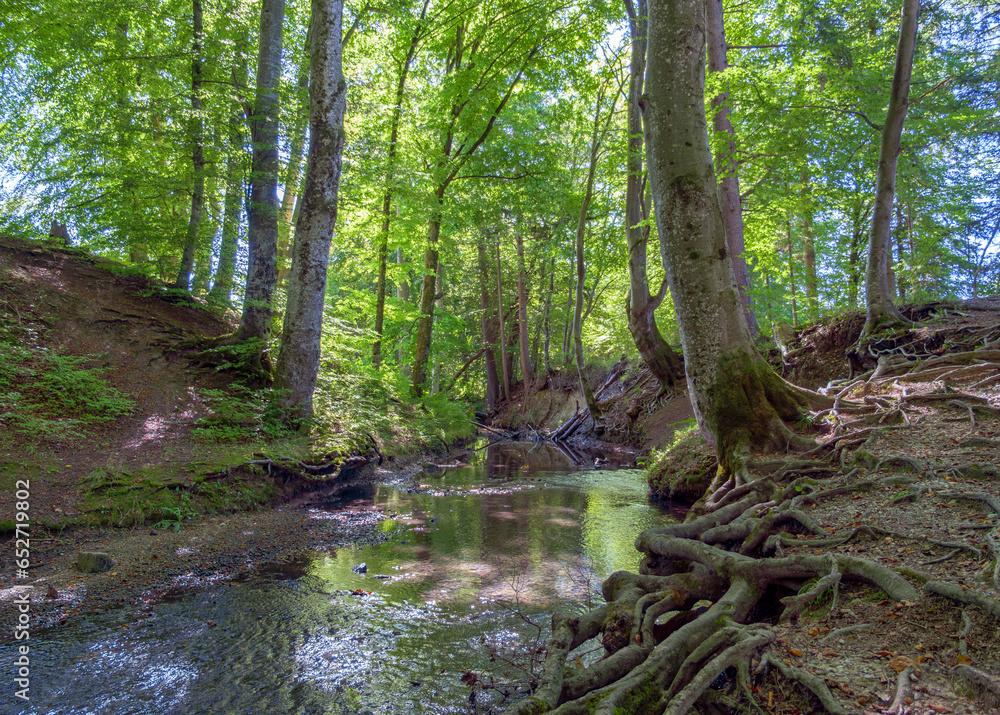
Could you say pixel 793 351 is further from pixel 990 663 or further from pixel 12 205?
pixel 12 205

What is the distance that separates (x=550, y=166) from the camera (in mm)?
15953

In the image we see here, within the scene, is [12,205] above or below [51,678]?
above

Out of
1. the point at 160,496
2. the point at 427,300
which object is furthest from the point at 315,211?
the point at 427,300

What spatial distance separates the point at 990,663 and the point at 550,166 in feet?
51.5

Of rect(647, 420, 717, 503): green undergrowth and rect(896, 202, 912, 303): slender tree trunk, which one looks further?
rect(896, 202, 912, 303): slender tree trunk

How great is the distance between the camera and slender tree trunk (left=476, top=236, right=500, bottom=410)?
24938 mm

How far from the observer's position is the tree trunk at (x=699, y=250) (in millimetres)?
5320

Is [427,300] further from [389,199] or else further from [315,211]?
[315,211]

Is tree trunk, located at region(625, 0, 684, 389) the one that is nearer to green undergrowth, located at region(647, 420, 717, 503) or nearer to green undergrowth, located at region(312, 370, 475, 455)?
green undergrowth, located at region(647, 420, 717, 503)

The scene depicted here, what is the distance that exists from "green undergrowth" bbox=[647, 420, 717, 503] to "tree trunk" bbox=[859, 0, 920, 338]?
3.08m

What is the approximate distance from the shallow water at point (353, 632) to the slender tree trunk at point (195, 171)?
7.78 m

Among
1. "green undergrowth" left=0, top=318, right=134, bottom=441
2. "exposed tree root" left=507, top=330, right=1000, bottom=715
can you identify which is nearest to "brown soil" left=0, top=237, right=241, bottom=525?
"green undergrowth" left=0, top=318, right=134, bottom=441

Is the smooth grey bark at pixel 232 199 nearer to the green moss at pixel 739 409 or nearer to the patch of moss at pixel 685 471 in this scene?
the patch of moss at pixel 685 471

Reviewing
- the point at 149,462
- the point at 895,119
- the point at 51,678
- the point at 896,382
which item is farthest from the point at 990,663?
the point at 895,119
